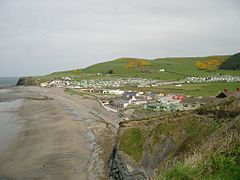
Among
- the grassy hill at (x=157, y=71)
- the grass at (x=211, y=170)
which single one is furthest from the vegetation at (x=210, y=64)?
the grass at (x=211, y=170)

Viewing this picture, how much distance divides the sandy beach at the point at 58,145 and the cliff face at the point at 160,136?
3.03m

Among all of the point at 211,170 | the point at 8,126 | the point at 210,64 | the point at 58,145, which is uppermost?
the point at 210,64

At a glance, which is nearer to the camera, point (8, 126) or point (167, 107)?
point (8, 126)

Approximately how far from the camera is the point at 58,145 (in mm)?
32781

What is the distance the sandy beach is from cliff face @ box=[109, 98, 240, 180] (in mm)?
3029

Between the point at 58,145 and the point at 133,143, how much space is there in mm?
12376

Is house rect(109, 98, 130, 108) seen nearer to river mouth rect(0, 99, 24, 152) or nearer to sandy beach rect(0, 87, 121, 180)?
sandy beach rect(0, 87, 121, 180)

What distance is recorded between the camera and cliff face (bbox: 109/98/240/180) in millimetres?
20203

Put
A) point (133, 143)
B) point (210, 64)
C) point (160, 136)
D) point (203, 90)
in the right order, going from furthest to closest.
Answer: point (210, 64), point (203, 90), point (133, 143), point (160, 136)

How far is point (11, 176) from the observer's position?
24.4m

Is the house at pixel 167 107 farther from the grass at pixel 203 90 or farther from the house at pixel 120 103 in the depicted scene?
the grass at pixel 203 90

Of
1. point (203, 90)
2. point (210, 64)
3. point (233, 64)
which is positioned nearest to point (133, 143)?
point (203, 90)

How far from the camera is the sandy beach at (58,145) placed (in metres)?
25.0

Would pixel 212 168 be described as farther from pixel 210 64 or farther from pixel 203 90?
pixel 210 64
